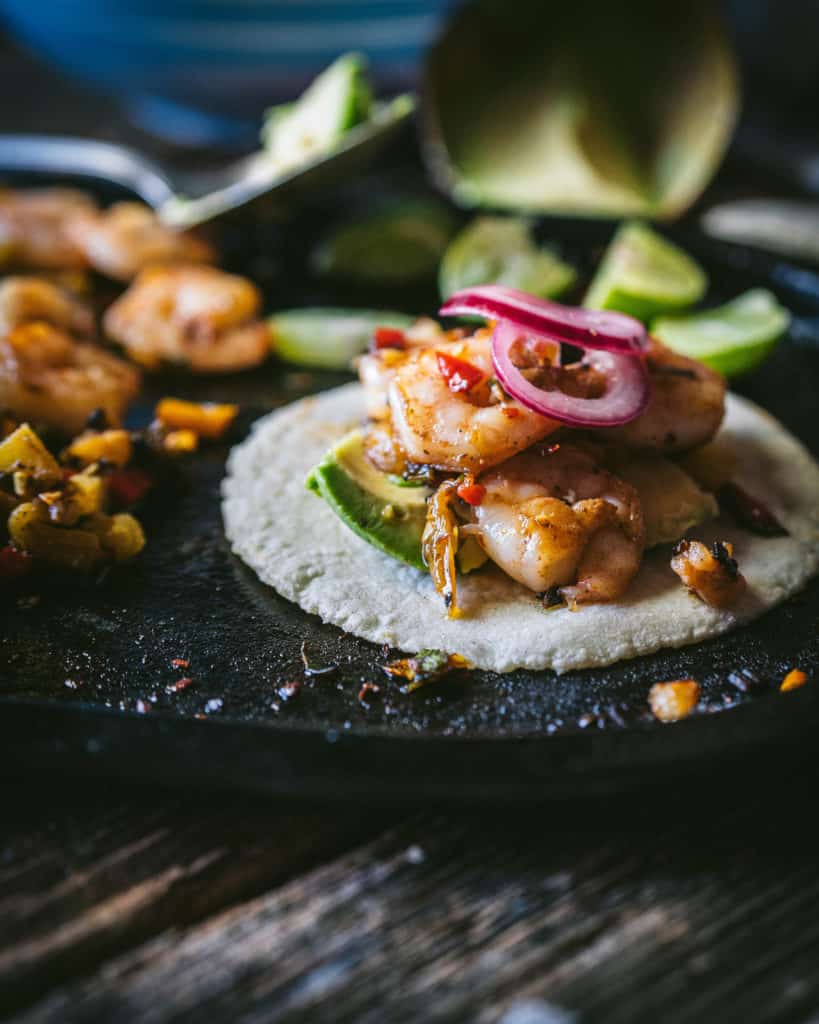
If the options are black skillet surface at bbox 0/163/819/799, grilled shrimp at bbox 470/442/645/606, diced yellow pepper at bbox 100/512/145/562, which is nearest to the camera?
black skillet surface at bbox 0/163/819/799

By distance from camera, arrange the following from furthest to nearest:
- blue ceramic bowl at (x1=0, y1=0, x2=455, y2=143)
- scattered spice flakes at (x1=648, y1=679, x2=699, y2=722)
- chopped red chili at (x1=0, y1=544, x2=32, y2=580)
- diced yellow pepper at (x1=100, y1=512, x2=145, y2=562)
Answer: blue ceramic bowl at (x1=0, y1=0, x2=455, y2=143), diced yellow pepper at (x1=100, y1=512, x2=145, y2=562), chopped red chili at (x1=0, y1=544, x2=32, y2=580), scattered spice flakes at (x1=648, y1=679, x2=699, y2=722)

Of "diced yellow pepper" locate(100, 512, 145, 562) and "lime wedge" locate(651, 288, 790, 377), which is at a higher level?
"lime wedge" locate(651, 288, 790, 377)

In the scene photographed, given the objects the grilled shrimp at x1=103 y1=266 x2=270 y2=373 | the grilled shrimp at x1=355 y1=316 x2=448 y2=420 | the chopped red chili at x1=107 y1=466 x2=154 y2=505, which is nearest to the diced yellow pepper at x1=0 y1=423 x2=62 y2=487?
the chopped red chili at x1=107 y1=466 x2=154 y2=505

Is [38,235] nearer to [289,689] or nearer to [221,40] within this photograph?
[221,40]

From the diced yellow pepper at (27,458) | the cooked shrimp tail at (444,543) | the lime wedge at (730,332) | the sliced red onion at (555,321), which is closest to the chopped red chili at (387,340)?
the sliced red onion at (555,321)

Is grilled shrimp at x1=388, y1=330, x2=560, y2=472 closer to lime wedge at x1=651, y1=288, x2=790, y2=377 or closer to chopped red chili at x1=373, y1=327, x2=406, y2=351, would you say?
chopped red chili at x1=373, y1=327, x2=406, y2=351

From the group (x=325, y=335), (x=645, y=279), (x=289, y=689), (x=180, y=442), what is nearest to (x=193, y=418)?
(x=180, y=442)

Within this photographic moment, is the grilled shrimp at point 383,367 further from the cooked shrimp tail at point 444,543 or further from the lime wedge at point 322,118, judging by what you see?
the lime wedge at point 322,118
